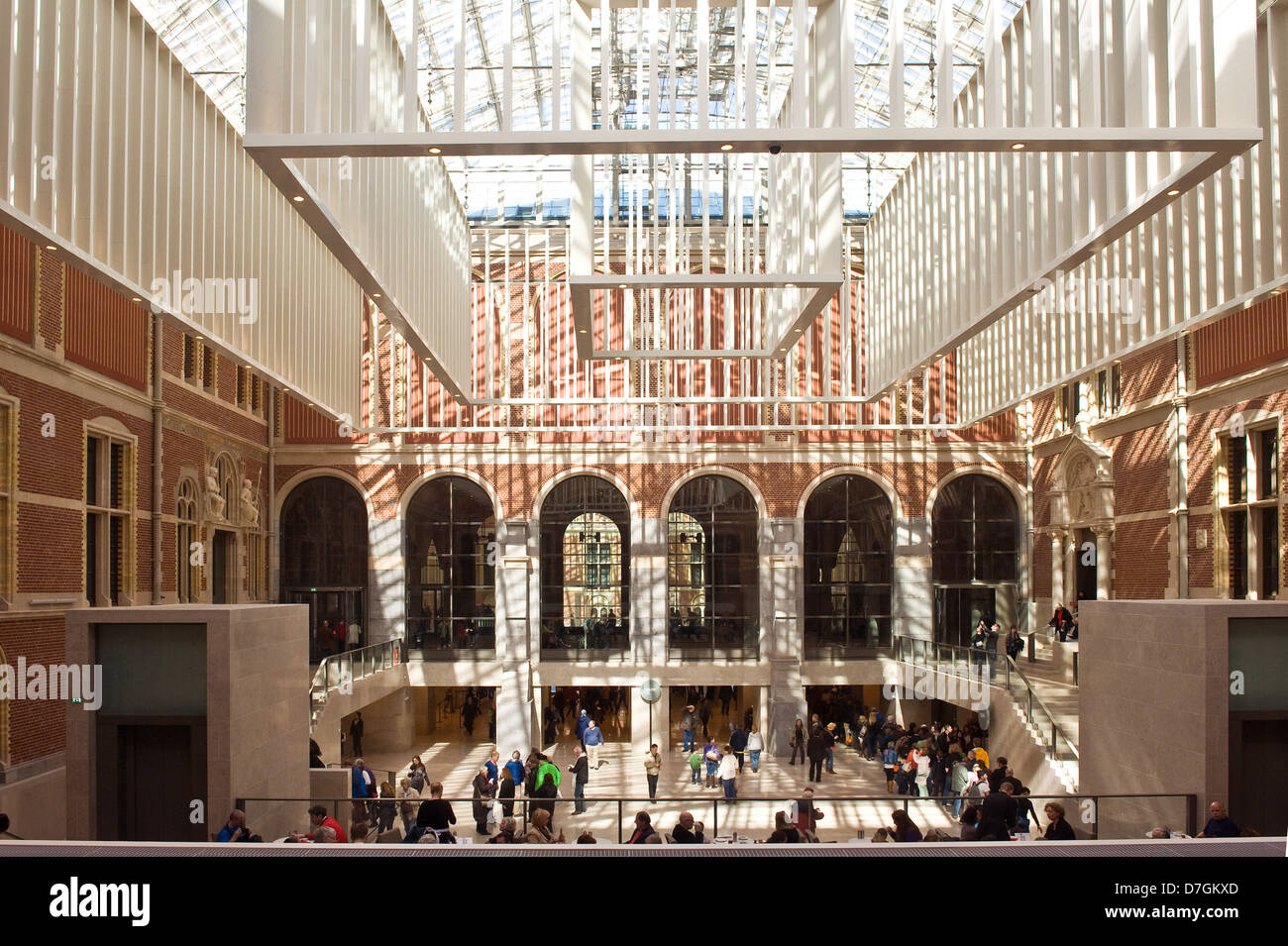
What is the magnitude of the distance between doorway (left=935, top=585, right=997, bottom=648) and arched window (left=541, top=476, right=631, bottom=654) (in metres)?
9.24

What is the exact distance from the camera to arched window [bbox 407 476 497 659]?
34000 mm

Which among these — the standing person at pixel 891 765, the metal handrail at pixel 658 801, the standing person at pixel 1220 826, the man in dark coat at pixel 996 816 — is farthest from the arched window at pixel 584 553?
the standing person at pixel 1220 826

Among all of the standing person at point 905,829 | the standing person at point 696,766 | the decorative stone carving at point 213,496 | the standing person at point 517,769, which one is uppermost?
the decorative stone carving at point 213,496

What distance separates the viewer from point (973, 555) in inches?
1347

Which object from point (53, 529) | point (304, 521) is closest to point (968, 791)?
point (53, 529)

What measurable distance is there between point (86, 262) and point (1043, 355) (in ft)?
44.5

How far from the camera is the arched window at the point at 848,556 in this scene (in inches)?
1341

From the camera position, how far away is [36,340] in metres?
18.8

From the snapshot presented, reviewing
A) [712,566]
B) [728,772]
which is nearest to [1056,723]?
[728,772]

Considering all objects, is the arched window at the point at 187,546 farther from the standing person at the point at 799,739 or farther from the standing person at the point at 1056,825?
the standing person at the point at 1056,825

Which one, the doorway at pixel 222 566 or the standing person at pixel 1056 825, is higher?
the doorway at pixel 222 566

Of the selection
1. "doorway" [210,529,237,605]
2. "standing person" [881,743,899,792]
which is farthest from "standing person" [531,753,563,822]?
"doorway" [210,529,237,605]

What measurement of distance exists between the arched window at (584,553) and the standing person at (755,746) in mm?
4974

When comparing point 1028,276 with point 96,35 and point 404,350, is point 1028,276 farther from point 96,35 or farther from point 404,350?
point 404,350
